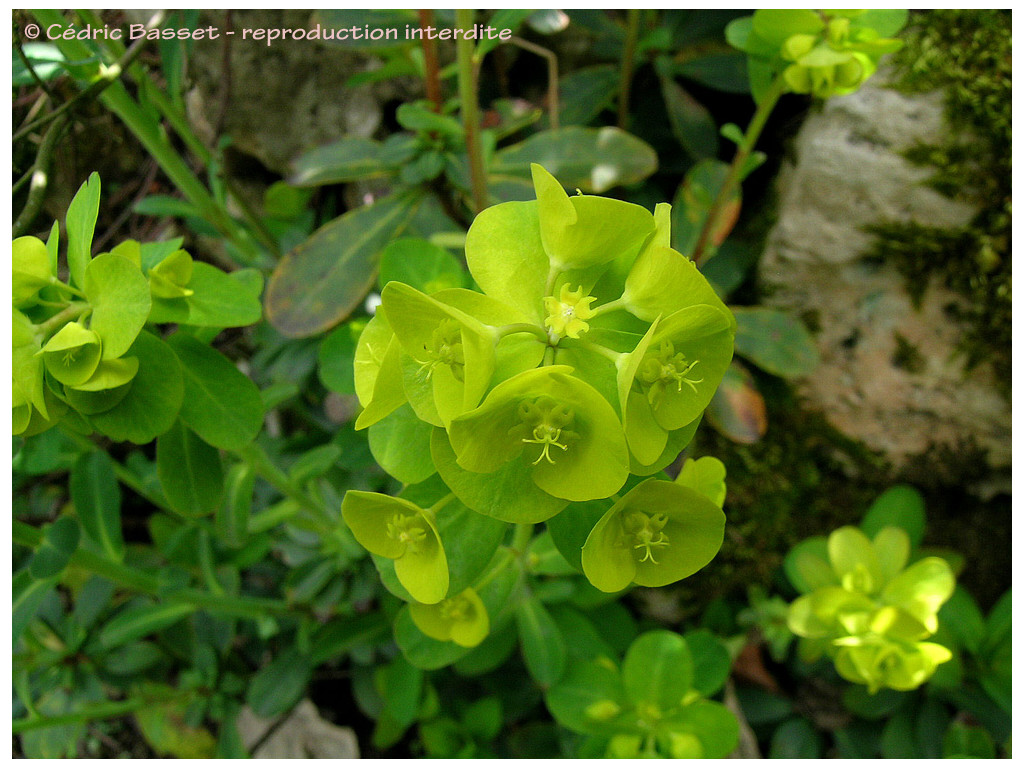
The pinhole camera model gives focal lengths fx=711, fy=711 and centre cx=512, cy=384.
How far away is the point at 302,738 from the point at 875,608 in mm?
1358

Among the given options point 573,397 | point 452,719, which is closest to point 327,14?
point 573,397

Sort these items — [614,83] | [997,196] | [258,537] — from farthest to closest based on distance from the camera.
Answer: [614,83], [258,537], [997,196]

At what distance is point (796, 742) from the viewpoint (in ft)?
5.60

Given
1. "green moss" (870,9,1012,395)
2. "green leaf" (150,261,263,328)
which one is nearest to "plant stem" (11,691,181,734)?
"green leaf" (150,261,263,328)

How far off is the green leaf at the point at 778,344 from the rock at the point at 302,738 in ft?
4.33

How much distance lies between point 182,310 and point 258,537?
33.8 inches

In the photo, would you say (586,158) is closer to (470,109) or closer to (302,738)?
(470,109)

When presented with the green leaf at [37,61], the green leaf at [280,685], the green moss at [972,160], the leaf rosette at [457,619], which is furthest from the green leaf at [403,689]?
the green moss at [972,160]

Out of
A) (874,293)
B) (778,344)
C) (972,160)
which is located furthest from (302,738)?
(972,160)

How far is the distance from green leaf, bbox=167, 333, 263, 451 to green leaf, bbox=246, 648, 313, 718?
0.86 metres

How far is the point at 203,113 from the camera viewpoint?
1.73m

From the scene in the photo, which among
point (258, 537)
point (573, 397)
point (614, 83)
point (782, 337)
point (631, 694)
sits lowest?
point (631, 694)

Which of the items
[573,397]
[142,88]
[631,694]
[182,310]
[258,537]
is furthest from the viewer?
[258,537]

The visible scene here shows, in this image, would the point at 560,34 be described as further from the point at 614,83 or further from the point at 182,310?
the point at 182,310
